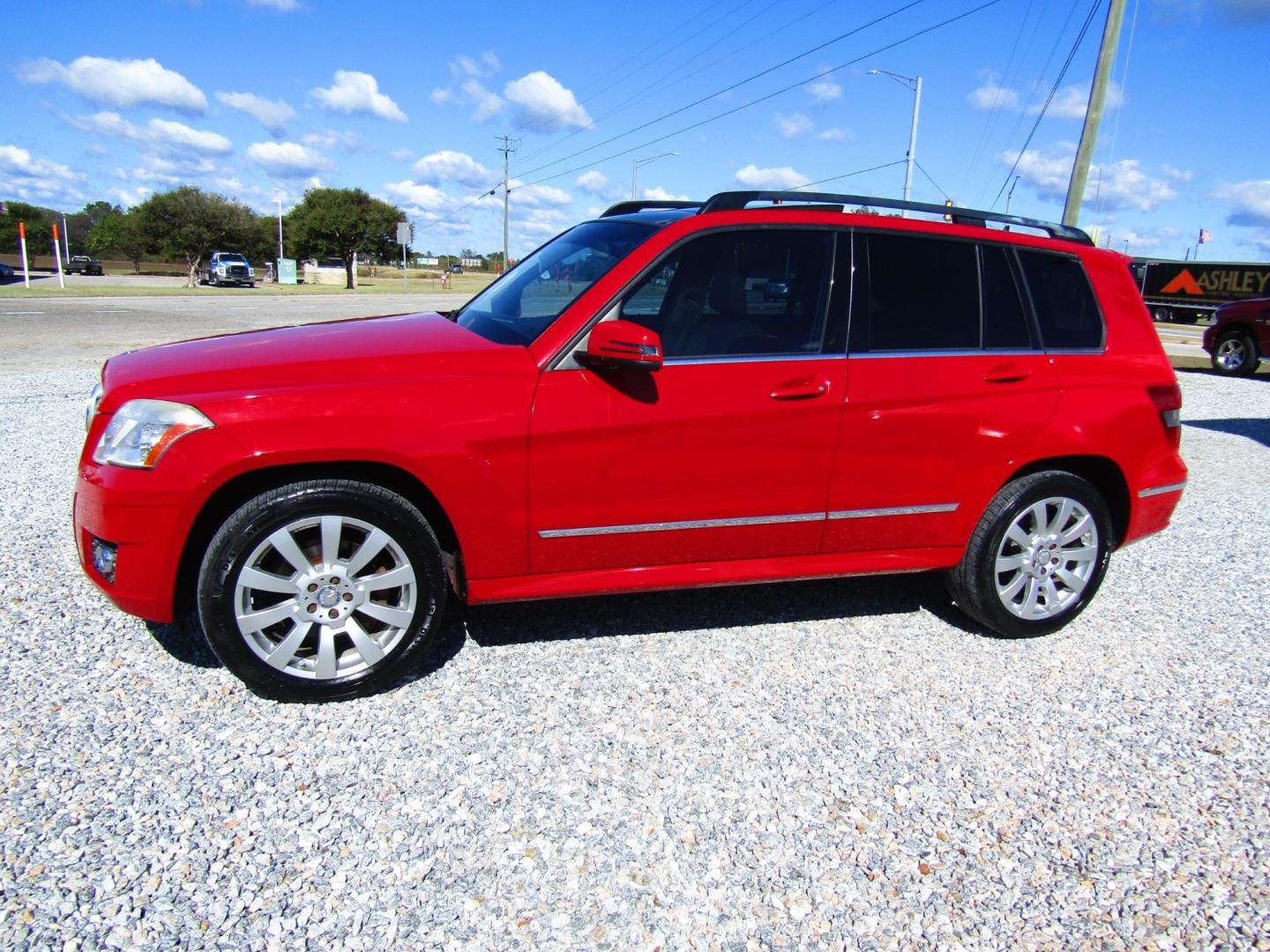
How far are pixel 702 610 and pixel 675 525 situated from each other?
0.91 m

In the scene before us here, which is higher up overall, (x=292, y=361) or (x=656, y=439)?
(x=292, y=361)

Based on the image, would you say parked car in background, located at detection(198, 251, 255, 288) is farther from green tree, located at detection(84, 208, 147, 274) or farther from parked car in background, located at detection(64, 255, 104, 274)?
green tree, located at detection(84, 208, 147, 274)

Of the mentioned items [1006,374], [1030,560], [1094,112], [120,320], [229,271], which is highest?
[1094,112]

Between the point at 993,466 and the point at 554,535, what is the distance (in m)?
1.96

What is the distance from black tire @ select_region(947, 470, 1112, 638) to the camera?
3885 mm

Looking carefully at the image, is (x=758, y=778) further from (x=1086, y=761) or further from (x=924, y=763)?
(x=1086, y=761)

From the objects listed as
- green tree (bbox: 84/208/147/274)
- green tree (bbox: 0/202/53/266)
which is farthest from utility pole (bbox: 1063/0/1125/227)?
green tree (bbox: 0/202/53/266)

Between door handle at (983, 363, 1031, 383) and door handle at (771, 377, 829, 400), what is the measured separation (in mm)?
805

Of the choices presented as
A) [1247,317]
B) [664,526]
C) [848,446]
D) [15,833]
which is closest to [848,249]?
[848,446]

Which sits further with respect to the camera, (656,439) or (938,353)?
(938,353)

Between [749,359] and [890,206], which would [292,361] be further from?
[890,206]

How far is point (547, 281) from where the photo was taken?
3936 mm

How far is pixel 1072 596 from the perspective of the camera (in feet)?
13.4

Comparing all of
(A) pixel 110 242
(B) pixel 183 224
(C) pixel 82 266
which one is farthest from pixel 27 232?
(B) pixel 183 224
